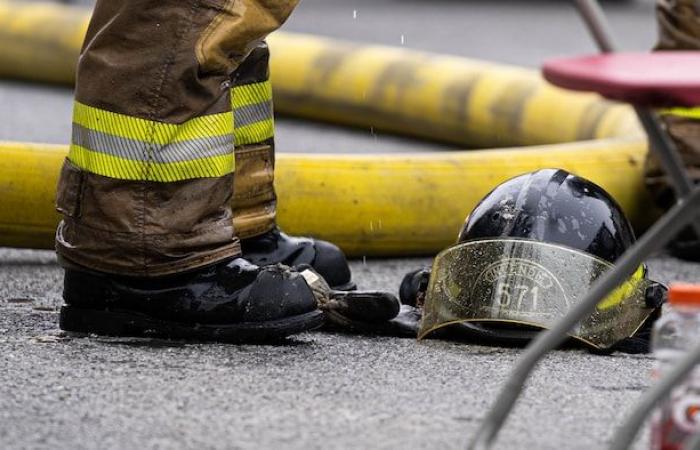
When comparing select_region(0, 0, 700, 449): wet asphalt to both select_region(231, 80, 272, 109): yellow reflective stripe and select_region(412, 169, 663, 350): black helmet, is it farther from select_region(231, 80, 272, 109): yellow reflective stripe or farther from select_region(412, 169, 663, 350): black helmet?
select_region(231, 80, 272, 109): yellow reflective stripe

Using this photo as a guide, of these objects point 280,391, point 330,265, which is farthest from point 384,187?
point 280,391

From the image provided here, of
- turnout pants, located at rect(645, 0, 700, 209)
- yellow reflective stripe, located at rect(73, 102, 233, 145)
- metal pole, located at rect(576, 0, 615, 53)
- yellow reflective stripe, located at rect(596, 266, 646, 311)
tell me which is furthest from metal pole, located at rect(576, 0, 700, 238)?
turnout pants, located at rect(645, 0, 700, 209)

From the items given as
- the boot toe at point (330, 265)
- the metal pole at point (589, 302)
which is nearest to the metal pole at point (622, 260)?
the metal pole at point (589, 302)

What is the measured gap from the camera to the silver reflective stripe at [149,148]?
10.0 ft

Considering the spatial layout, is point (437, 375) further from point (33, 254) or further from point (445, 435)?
point (33, 254)

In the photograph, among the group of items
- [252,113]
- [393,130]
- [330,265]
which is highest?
[252,113]

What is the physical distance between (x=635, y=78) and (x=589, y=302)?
34 centimetres

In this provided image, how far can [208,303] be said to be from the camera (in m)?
3.13

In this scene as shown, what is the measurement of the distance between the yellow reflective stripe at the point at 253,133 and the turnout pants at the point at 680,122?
154cm

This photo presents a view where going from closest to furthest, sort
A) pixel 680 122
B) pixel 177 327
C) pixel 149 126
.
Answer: pixel 149 126
pixel 177 327
pixel 680 122

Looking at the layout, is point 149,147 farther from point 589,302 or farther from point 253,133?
point 589,302

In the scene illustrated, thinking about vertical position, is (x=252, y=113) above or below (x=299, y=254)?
above

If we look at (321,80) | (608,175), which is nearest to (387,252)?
(608,175)

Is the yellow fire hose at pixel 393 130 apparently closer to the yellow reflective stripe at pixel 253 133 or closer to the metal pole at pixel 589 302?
the yellow reflective stripe at pixel 253 133
